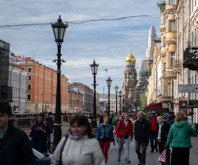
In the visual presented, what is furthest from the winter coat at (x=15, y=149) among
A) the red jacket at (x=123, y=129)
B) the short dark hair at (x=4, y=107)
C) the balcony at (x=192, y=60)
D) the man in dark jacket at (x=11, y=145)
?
the balcony at (x=192, y=60)

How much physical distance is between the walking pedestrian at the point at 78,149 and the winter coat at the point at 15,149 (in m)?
0.39

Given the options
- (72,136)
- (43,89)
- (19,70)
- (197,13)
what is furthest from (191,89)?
(43,89)

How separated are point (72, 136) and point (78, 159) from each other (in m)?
0.28

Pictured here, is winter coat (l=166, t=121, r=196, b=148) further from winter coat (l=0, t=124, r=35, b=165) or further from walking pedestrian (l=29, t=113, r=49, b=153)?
winter coat (l=0, t=124, r=35, b=165)

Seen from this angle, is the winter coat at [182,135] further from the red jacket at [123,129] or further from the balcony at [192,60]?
the balcony at [192,60]

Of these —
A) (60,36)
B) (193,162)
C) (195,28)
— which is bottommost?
(193,162)

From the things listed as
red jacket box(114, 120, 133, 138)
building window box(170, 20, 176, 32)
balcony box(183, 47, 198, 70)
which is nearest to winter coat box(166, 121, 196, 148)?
red jacket box(114, 120, 133, 138)

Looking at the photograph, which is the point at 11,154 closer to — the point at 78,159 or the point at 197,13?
the point at 78,159

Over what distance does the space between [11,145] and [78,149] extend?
29.9 inches

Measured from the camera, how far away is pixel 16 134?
5.09 metres

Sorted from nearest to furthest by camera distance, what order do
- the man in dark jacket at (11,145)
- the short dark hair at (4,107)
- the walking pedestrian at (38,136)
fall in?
the man in dark jacket at (11,145), the short dark hair at (4,107), the walking pedestrian at (38,136)

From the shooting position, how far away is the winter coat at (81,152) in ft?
17.3

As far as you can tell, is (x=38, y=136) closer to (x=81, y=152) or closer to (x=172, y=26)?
(x=81, y=152)

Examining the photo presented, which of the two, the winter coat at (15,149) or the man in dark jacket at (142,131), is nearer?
the winter coat at (15,149)
